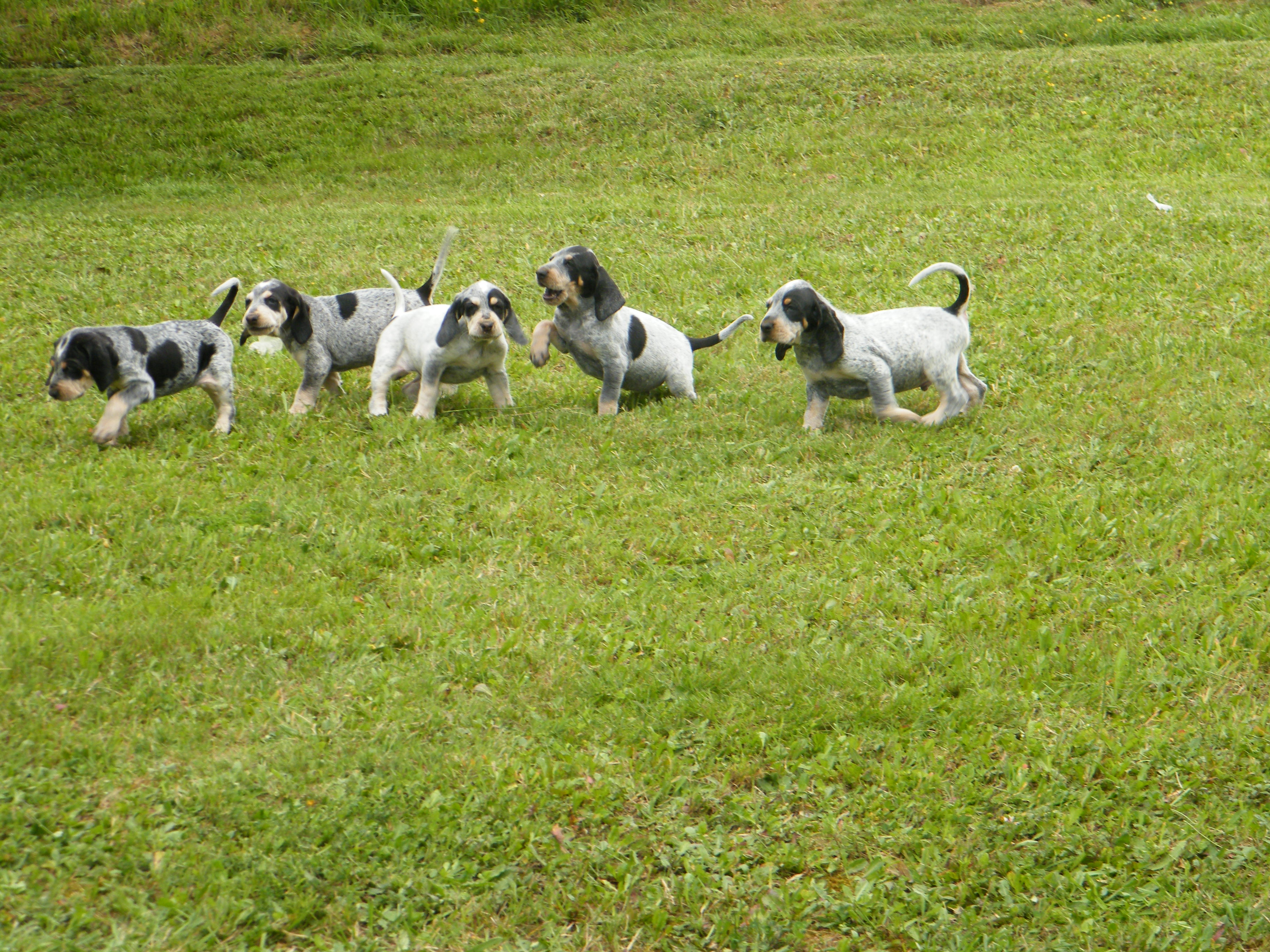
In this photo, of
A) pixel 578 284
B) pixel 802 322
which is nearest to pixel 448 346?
pixel 578 284

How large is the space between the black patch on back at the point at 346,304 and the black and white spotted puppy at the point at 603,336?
145cm

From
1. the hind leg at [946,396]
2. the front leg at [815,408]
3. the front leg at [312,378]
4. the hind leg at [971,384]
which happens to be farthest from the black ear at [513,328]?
the hind leg at [971,384]

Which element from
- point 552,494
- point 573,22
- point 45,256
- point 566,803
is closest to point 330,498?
point 552,494

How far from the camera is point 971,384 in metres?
8.90

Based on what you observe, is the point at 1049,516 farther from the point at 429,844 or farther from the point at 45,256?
the point at 45,256

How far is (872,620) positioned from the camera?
19.4 feet

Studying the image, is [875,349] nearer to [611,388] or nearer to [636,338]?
[636,338]

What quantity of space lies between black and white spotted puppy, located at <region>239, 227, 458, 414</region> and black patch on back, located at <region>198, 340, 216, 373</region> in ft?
0.94

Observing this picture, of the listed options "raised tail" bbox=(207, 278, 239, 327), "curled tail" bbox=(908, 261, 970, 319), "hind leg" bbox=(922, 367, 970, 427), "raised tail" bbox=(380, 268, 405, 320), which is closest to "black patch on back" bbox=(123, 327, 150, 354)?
"raised tail" bbox=(207, 278, 239, 327)

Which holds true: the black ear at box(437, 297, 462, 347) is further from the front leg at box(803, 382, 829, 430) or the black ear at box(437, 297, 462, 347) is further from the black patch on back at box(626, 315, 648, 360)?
the front leg at box(803, 382, 829, 430)

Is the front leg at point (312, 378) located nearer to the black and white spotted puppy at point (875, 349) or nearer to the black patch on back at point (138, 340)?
the black patch on back at point (138, 340)

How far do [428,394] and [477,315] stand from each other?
83 centimetres

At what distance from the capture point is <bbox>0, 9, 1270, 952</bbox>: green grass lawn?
425cm

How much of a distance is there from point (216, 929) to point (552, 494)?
377cm
